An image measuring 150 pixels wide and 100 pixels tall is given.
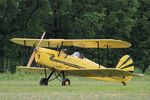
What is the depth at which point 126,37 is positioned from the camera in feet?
230

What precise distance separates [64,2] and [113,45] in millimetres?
29519

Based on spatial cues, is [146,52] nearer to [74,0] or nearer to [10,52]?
[74,0]

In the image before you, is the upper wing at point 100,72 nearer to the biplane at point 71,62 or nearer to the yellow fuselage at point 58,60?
the biplane at point 71,62

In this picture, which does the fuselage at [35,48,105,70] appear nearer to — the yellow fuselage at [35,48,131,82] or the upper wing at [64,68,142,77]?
the yellow fuselage at [35,48,131,82]

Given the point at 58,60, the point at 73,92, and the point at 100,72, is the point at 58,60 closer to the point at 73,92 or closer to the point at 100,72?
the point at 100,72

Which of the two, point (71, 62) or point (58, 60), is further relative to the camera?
point (71, 62)

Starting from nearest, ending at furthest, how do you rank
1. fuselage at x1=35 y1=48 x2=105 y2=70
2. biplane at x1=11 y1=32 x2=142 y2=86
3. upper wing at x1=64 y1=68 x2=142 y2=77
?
1. upper wing at x1=64 y1=68 x2=142 y2=77
2. biplane at x1=11 y1=32 x2=142 y2=86
3. fuselage at x1=35 y1=48 x2=105 y2=70

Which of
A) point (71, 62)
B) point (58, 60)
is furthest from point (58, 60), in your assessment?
point (71, 62)

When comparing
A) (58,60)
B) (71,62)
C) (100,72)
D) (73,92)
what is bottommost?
(100,72)

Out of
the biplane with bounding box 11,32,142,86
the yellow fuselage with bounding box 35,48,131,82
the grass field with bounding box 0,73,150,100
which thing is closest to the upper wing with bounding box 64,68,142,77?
the biplane with bounding box 11,32,142,86

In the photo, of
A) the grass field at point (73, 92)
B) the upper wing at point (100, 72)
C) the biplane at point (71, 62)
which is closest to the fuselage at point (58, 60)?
the biplane at point (71, 62)

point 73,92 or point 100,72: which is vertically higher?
point 73,92

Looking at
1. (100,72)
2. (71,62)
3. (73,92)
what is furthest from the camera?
(71,62)

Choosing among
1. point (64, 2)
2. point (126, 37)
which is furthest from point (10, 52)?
point (126, 37)
